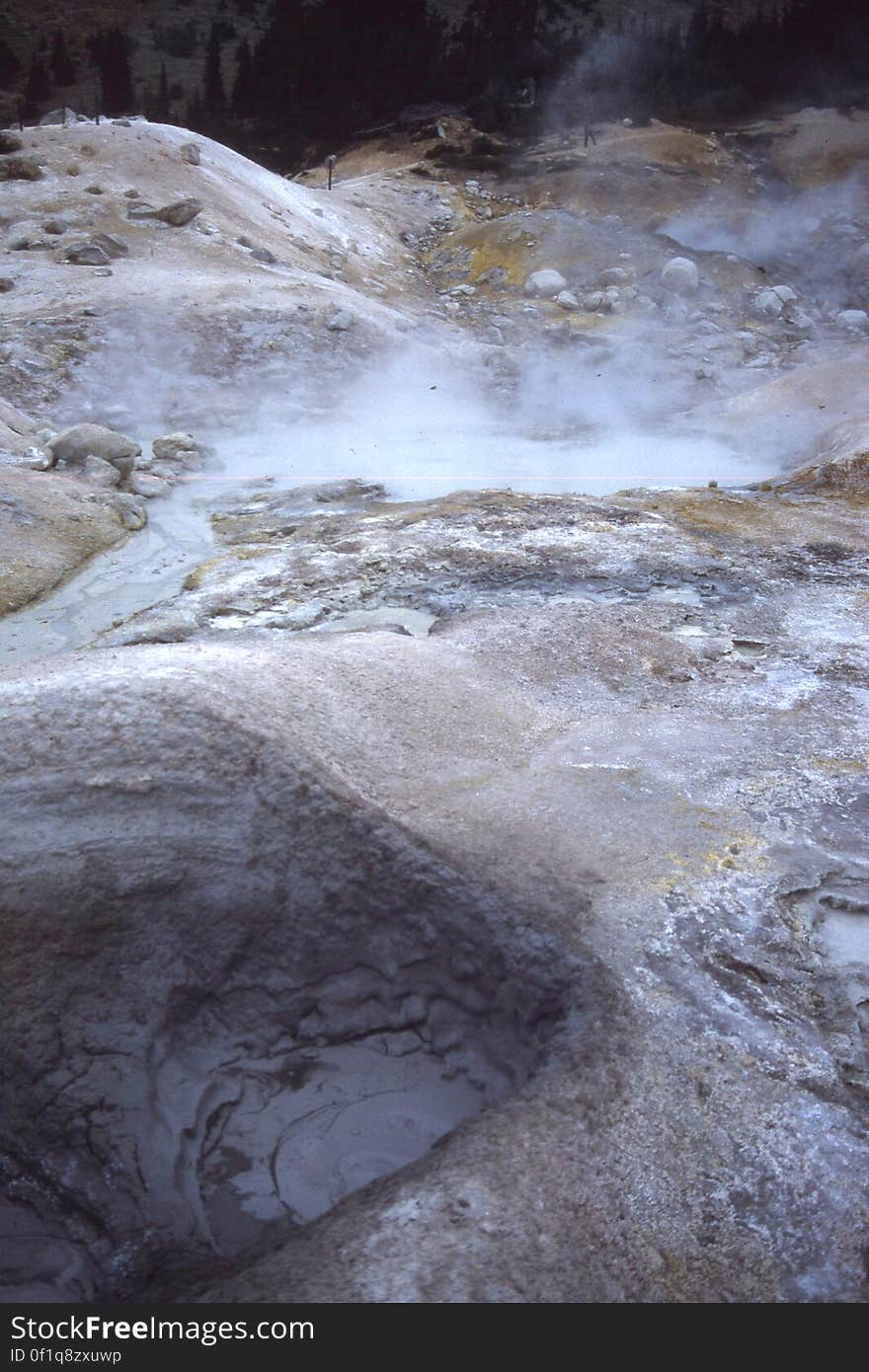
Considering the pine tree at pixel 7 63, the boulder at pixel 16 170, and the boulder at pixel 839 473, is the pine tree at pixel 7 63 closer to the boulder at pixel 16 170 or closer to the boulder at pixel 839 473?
the boulder at pixel 16 170

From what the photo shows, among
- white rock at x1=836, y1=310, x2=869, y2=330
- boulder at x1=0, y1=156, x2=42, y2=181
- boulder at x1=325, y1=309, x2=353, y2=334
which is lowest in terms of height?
white rock at x1=836, y1=310, x2=869, y2=330

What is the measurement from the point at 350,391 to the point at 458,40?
17.6 m

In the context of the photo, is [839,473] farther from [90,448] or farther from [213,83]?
[213,83]

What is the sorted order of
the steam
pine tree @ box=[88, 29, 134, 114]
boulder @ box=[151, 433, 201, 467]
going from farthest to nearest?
pine tree @ box=[88, 29, 134, 114]
the steam
boulder @ box=[151, 433, 201, 467]

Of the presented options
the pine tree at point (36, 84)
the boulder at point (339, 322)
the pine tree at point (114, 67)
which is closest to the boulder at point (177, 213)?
the boulder at point (339, 322)

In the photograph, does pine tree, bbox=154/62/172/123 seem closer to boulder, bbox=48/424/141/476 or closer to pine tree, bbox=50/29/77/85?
pine tree, bbox=50/29/77/85

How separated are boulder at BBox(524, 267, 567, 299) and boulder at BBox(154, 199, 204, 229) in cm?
512

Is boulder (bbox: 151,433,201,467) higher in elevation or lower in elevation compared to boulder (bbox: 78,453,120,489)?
lower

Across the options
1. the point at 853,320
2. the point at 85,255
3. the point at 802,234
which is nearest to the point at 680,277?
the point at 853,320

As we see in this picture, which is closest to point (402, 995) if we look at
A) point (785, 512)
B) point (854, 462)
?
point (785, 512)

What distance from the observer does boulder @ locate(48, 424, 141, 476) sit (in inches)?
279

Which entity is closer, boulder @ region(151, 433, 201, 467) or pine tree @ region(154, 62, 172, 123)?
boulder @ region(151, 433, 201, 467)

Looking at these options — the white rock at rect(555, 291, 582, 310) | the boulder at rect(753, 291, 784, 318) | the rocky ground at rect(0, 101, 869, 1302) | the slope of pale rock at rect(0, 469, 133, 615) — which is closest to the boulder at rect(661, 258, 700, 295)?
the boulder at rect(753, 291, 784, 318)

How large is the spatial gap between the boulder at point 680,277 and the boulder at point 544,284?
151 cm
